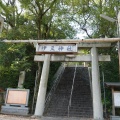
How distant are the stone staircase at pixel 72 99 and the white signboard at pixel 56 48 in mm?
4326

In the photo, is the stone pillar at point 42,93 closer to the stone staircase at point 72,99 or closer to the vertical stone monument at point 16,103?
the stone staircase at point 72,99

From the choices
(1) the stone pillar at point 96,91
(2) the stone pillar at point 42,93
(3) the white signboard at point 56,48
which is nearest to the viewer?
(3) the white signboard at point 56,48

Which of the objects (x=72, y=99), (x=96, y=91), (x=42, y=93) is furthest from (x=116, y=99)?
(x=42, y=93)

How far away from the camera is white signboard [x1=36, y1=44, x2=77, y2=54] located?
1132cm

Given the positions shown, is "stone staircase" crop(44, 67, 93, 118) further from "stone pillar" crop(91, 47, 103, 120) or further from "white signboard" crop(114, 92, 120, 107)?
"white signboard" crop(114, 92, 120, 107)

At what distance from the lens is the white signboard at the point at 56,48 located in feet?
37.1

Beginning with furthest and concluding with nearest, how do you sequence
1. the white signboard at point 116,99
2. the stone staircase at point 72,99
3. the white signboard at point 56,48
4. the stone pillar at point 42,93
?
the stone staircase at point 72,99 < the stone pillar at point 42,93 < the white signboard at point 116,99 < the white signboard at point 56,48

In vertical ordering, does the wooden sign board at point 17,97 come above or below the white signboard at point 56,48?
below

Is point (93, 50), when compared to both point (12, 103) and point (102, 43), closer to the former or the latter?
point (102, 43)

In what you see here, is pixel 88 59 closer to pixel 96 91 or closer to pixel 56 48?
pixel 96 91

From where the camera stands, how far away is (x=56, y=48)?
1156 centimetres

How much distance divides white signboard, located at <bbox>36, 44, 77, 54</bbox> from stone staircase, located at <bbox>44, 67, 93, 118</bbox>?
433 centimetres

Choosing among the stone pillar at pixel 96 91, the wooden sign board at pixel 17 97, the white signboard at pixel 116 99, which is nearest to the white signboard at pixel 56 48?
the wooden sign board at pixel 17 97

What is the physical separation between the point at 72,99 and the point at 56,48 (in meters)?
5.18
